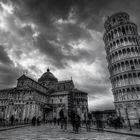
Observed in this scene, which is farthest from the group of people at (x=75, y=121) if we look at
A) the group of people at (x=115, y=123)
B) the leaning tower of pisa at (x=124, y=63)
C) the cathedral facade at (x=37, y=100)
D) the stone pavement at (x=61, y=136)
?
the leaning tower of pisa at (x=124, y=63)

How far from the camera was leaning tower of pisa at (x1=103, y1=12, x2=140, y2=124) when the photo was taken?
3095 cm

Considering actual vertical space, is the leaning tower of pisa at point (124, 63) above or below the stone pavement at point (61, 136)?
above

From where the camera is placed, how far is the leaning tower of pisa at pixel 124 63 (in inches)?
1219

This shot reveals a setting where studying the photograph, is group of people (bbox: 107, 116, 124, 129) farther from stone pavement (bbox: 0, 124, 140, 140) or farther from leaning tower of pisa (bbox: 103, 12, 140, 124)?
leaning tower of pisa (bbox: 103, 12, 140, 124)

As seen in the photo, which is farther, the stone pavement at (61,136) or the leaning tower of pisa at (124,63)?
the leaning tower of pisa at (124,63)

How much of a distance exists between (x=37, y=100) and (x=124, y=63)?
34863 mm

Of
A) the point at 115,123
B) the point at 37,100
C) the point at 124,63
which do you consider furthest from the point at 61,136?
the point at 37,100

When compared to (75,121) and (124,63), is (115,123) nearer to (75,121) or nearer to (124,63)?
(75,121)

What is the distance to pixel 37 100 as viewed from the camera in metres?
47.9

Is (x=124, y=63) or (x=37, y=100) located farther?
(x=37, y=100)

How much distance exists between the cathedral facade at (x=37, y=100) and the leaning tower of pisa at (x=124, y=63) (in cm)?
2375

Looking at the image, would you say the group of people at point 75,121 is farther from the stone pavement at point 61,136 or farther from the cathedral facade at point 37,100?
the cathedral facade at point 37,100

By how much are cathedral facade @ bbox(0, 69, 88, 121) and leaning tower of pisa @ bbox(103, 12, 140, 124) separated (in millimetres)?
23746

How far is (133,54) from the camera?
114 ft
